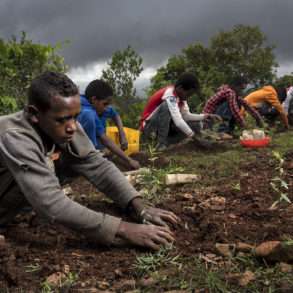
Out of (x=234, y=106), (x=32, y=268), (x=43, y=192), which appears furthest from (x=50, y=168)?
(x=234, y=106)

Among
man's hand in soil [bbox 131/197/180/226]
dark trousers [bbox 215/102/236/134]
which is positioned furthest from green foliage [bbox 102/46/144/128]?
man's hand in soil [bbox 131/197/180/226]

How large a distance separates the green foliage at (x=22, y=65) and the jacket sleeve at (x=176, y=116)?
5.47 feet

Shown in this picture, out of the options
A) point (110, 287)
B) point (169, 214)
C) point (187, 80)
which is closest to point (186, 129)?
point (187, 80)

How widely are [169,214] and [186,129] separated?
4.13m

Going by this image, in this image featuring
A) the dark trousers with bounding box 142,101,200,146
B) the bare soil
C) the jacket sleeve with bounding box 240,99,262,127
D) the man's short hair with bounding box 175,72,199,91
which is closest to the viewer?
the bare soil

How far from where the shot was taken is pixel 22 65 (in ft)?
22.2

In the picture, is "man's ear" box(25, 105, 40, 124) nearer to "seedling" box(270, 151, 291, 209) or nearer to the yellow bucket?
"seedling" box(270, 151, 291, 209)

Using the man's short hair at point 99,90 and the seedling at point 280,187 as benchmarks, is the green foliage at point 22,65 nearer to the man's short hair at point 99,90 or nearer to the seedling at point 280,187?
the man's short hair at point 99,90

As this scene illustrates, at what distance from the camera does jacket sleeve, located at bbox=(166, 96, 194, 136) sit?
692cm

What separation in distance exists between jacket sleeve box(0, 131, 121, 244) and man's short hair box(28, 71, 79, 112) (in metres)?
0.20

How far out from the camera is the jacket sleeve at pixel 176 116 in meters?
6.92

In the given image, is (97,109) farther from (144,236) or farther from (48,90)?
(144,236)

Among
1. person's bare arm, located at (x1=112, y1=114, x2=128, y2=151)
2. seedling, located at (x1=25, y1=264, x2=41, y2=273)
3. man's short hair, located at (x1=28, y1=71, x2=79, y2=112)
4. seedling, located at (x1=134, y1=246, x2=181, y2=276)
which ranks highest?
man's short hair, located at (x1=28, y1=71, x2=79, y2=112)

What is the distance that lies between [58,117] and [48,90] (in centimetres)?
15
